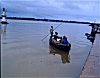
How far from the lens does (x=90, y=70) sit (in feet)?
30.5

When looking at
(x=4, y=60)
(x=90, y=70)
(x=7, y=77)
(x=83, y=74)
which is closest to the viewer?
(x=83, y=74)

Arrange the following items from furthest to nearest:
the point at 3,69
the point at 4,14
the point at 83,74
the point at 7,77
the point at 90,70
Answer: the point at 4,14, the point at 3,69, the point at 7,77, the point at 90,70, the point at 83,74

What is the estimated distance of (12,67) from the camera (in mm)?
14594

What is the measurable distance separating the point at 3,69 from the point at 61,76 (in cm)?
334

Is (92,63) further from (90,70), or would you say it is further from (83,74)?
(83,74)

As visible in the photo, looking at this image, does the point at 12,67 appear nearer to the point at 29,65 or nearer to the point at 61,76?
the point at 29,65

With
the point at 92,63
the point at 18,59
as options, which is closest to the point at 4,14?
the point at 18,59

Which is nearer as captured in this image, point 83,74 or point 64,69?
point 83,74

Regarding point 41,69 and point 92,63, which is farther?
point 41,69

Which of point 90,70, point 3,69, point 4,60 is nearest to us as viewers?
point 90,70

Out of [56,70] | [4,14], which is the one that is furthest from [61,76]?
[4,14]

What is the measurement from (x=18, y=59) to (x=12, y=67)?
2853mm

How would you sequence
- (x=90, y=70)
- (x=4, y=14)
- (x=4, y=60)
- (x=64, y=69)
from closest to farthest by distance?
(x=90, y=70)
(x=64, y=69)
(x=4, y=60)
(x=4, y=14)

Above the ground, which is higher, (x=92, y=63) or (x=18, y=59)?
(x=92, y=63)
